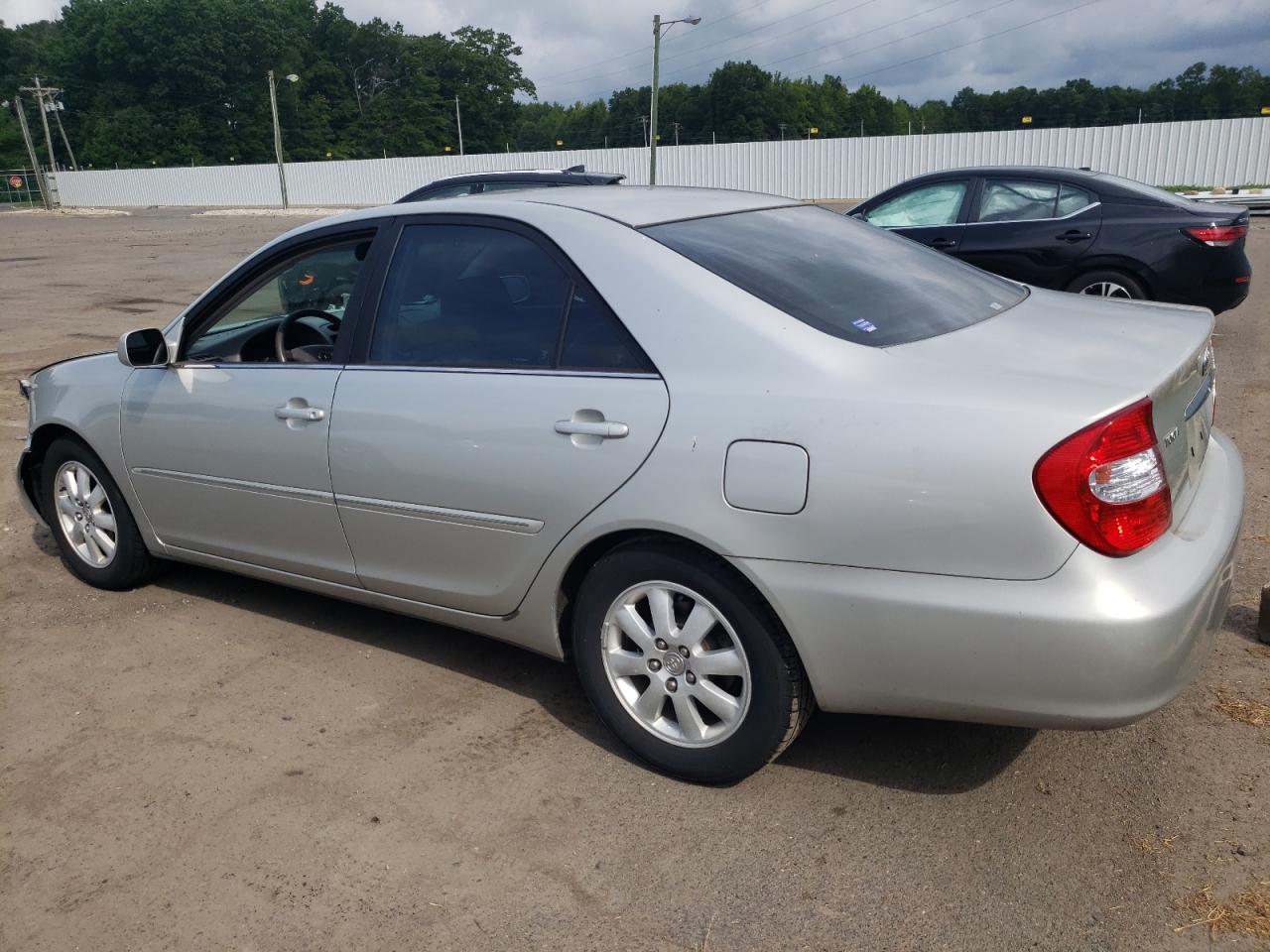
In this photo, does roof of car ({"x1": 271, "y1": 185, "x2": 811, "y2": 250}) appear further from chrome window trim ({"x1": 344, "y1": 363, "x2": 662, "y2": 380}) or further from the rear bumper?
the rear bumper

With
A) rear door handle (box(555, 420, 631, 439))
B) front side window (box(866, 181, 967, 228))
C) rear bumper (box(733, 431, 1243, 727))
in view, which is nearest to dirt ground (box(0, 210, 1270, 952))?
rear bumper (box(733, 431, 1243, 727))

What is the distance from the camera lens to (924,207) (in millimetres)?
9664

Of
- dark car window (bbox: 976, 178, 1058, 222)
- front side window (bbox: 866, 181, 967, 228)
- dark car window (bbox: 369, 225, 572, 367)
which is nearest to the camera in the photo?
dark car window (bbox: 369, 225, 572, 367)

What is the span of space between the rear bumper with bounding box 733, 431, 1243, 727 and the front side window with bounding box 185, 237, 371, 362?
6.90ft

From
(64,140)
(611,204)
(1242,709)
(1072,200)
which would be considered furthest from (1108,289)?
(64,140)

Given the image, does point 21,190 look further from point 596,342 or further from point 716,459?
point 716,459

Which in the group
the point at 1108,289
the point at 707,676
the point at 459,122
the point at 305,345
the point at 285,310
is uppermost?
the point at 459,122

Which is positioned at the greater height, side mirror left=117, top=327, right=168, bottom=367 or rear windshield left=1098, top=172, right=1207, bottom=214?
rear windshield left=1098, top=172, right=1207, bottom=214

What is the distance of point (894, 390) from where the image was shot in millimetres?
2619

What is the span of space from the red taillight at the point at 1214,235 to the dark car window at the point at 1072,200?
31.0 inches

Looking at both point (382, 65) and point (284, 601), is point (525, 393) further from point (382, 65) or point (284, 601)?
point (382, 65)

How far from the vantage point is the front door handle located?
363cm

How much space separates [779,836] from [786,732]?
10.6 inches

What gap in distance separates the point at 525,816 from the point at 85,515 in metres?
2.80
